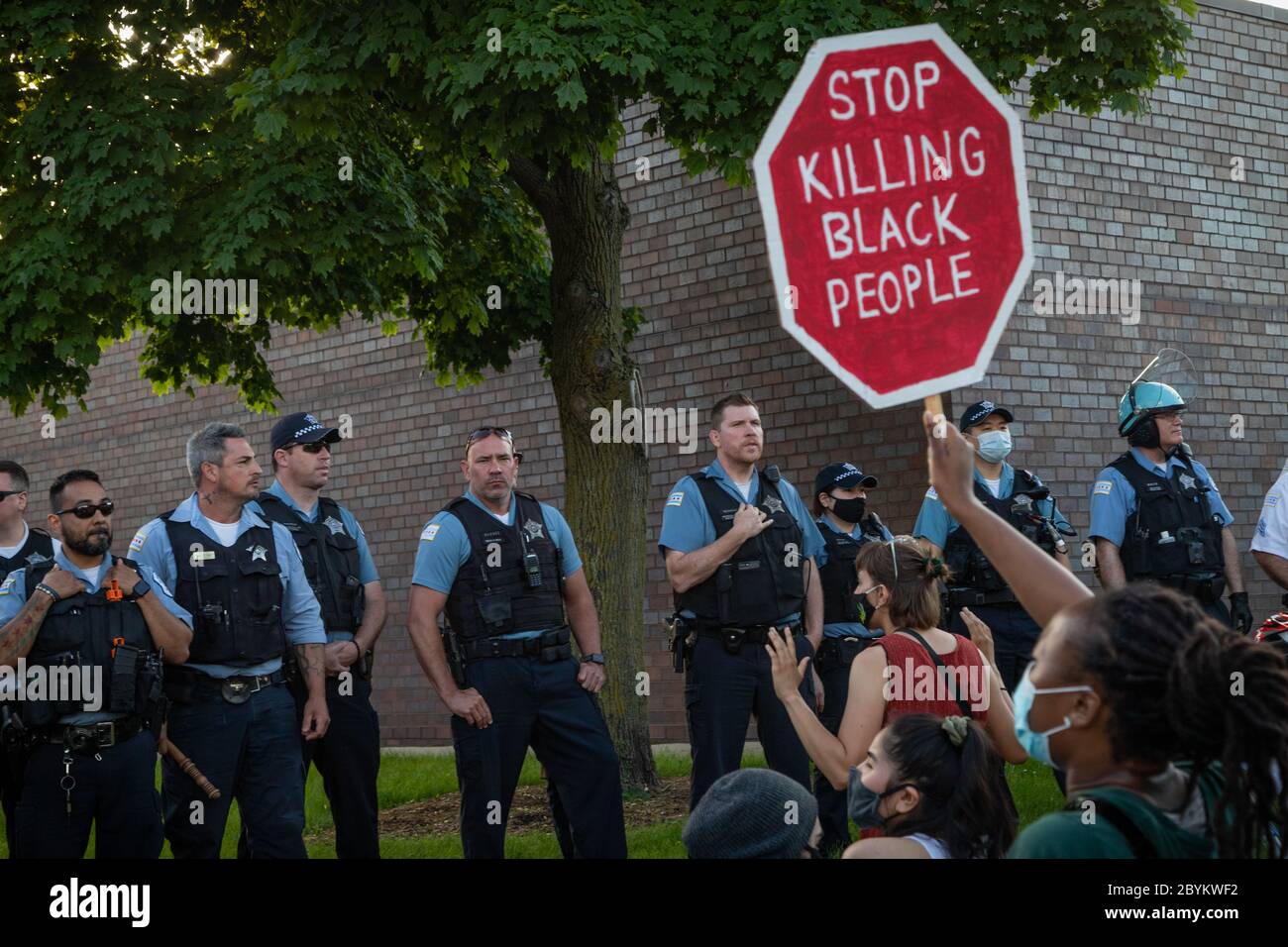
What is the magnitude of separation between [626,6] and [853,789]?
588 centimetres

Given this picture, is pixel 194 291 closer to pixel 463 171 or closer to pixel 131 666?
pixel 463 171

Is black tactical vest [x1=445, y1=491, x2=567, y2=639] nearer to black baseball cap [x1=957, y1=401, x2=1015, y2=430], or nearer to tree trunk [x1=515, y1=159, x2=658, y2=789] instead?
black baseball cap [x1=957, y1=401, x2=1015, y2=430]

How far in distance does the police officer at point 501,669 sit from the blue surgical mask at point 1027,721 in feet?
14.1

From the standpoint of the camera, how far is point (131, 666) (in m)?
5.93

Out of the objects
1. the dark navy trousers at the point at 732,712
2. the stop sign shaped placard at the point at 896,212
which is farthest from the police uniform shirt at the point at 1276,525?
the stop sign shaped placard at the point at 896,212

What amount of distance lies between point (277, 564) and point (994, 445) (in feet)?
12.9

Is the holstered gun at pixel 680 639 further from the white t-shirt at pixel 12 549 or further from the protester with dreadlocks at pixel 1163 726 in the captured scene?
the protester with dreadlocks at pixel 1163 726

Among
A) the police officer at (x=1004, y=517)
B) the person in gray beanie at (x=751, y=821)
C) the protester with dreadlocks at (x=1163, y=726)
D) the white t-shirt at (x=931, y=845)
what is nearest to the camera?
the protester with dreadlocks at (x=1163, y=726)

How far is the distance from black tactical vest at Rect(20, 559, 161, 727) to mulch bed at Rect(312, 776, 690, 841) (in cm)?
400

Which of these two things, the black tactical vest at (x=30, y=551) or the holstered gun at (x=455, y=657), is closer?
the holstered gun at (x=455, y=657)

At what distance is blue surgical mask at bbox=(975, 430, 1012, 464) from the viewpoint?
779cm

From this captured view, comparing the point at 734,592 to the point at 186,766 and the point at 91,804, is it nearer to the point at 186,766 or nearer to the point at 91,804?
the point at 186,766

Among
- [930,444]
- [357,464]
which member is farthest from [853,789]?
[357,464]

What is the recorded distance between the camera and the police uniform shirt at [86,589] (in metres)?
5.94
